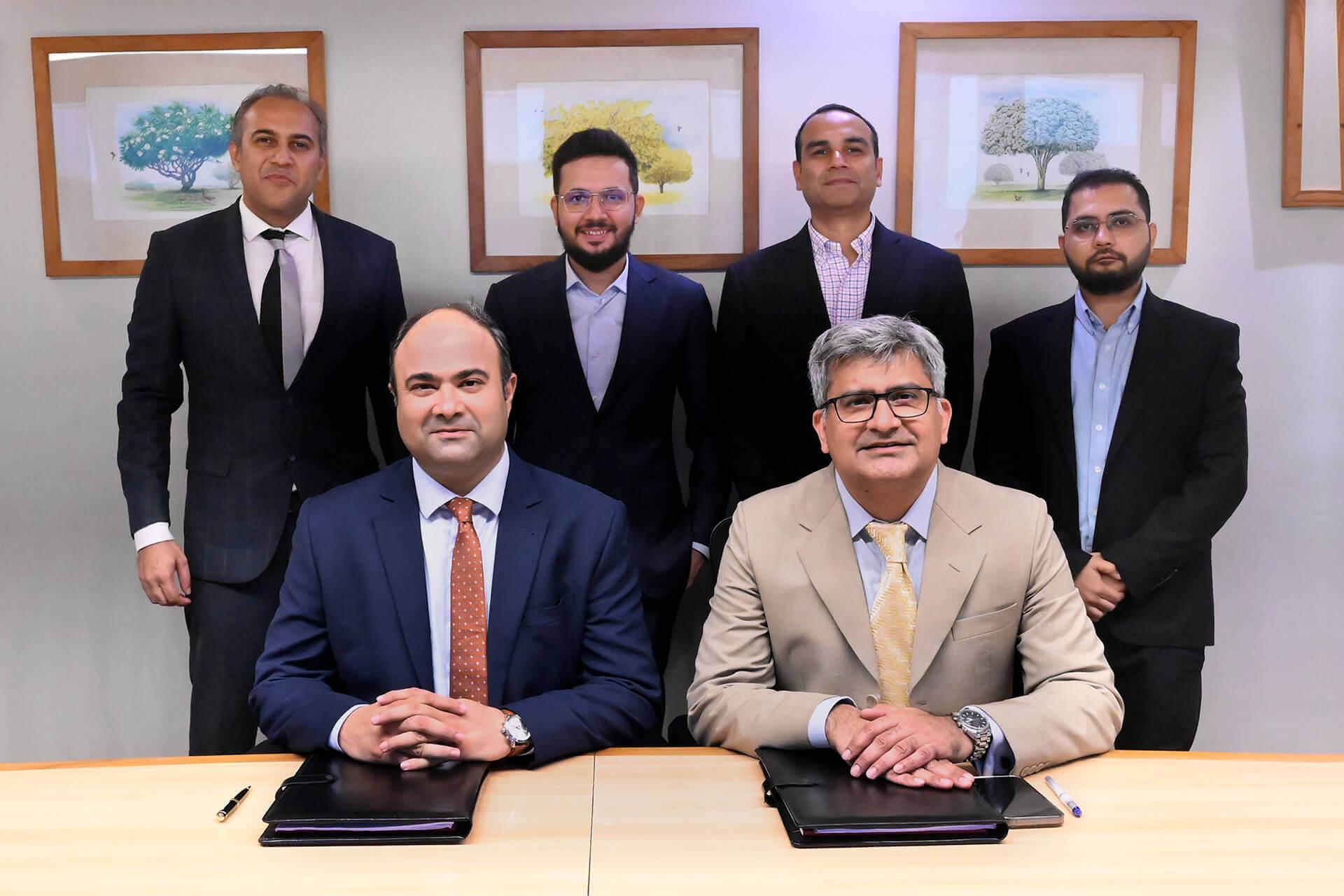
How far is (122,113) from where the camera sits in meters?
3.16

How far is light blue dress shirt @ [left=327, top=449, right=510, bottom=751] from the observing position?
199cm

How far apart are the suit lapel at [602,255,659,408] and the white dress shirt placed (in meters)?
0.76

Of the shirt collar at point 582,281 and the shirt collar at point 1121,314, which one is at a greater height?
the shirt collar at point 582,281

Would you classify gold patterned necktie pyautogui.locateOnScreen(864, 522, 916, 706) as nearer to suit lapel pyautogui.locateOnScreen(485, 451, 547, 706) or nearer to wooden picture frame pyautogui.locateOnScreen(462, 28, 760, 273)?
suit lapel pyautogui.locateOnScreen(485, 451, 547, 706)

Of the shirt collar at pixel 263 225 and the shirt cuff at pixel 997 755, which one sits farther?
the shirt collar at pixel 263 225

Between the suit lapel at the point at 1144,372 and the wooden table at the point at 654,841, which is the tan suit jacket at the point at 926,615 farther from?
the suit lapel at the point at 1144,372

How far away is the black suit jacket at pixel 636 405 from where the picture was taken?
273 centimetres

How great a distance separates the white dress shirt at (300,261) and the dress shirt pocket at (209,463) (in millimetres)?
159

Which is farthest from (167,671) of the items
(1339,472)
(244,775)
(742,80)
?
(1339,472)

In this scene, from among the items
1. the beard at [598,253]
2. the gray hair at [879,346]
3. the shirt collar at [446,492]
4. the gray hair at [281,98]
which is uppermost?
the gray hair at [281,98]

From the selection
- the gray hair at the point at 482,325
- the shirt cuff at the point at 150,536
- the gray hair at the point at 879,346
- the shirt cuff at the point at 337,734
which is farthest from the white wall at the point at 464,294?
the shirt cuff at the point at 337,734

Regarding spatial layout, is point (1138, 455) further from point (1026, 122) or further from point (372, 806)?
point (372, 806)

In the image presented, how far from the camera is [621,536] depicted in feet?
6.82

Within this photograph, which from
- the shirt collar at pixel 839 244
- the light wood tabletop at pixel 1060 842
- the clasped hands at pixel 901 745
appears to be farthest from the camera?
the shirt collar at pixel 839 244
